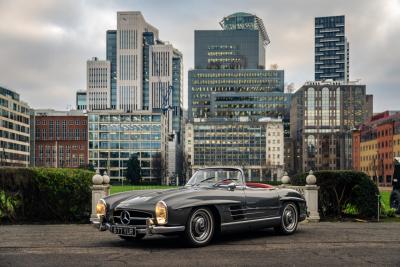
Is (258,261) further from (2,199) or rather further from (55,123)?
(55,123)

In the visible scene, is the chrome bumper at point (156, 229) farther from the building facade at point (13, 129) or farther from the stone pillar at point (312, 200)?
the building facade at point (13, 129)

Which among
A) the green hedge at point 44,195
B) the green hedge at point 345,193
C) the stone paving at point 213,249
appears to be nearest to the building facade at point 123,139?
the green hedge at point 345,193

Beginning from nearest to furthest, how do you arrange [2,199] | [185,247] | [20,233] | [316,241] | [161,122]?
[185,247], [316,241], [20,233], [2,199], [161,122]

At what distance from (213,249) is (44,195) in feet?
25.5

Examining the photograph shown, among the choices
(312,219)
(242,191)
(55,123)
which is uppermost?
(55,123)

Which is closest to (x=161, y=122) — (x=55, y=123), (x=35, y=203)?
(x=55, y=123)

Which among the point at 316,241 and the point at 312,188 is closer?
the point at 316,241

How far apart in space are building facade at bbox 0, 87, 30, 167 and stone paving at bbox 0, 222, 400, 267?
134m

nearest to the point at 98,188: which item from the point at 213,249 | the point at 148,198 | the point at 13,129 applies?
the point at 148,198

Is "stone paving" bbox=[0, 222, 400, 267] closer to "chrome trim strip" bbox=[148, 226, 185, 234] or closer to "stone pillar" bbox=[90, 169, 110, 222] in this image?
"chrome trim strip" bbox=[148, 226, 185, 234]

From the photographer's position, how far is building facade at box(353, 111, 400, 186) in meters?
141

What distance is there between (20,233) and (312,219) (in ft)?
26.4

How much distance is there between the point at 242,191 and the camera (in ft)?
37.6

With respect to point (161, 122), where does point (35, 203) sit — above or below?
below
